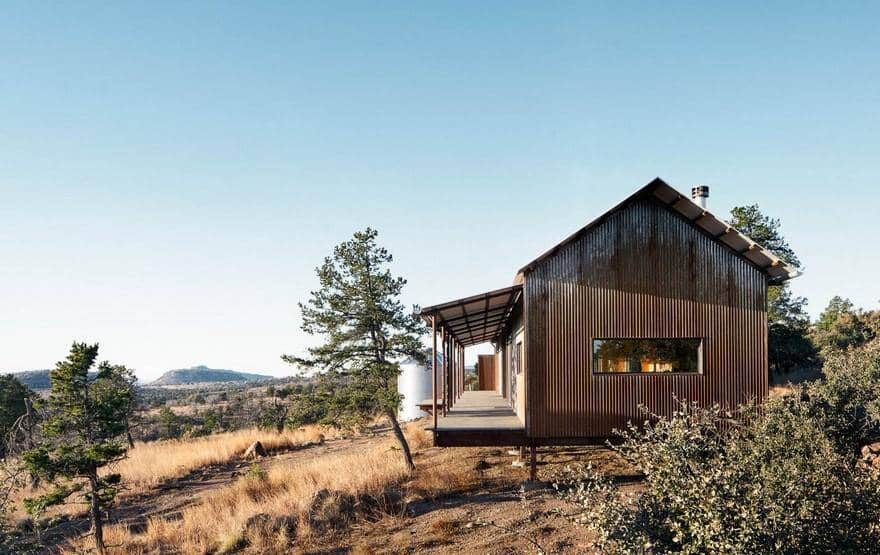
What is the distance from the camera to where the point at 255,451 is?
2386 cm

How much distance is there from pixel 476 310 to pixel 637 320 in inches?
161

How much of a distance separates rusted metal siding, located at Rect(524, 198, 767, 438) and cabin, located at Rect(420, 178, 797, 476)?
22mm

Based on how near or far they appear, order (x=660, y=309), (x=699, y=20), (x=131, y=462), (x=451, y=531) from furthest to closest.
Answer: (x=131, y=462), (x=699, y=20), (x=660, y=309), (x=451, y=531)

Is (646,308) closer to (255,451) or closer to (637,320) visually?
(637,320)

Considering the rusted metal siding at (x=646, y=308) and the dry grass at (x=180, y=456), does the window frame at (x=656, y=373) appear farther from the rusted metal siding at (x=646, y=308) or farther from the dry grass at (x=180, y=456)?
the dry grass at (x=180, y=456)

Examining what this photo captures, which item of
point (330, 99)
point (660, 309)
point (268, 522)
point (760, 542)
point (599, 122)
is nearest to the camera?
point (760, 542)

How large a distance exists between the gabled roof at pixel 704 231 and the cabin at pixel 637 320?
3 centimetres

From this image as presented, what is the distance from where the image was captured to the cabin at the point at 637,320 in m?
13.0

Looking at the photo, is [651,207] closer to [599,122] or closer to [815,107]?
[599,122]

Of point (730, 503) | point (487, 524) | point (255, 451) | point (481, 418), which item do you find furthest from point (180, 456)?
point (730, 503)

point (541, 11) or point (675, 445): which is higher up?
point (541, 11)

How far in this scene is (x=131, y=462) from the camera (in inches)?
890

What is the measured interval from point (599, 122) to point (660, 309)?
5627 millimetres

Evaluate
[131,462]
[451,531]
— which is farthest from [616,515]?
[131,462]
